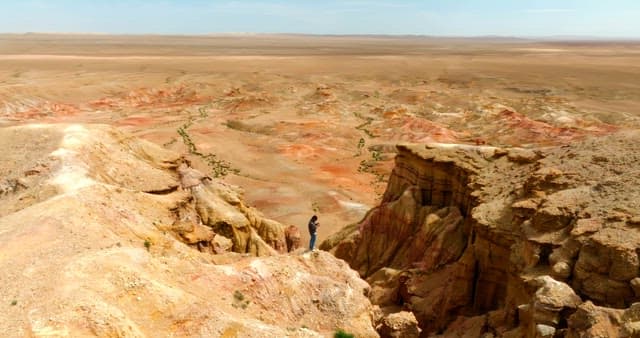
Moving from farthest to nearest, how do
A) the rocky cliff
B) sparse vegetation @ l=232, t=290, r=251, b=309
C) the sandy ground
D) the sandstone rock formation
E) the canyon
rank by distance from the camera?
1. the sandy ground
2. sparse vegetation @ l=232, t=290, r=251, b=309
3. the rocky cliff
4. the canyon
5. the sandstone rock formation

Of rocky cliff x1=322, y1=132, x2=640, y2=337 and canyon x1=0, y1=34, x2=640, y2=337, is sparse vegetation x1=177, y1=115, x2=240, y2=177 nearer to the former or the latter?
canyon x1=0, y1=34, x2=640, y2=337

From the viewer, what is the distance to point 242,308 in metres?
15.0

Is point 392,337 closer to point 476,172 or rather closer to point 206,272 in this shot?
point 206,272

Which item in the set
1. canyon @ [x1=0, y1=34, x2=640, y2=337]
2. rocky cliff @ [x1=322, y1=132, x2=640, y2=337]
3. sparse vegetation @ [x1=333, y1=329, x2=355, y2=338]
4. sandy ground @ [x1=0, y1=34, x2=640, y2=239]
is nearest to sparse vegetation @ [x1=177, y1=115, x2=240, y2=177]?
sandy ground @ [x1=0, y1=34, x2=640, y2=239]

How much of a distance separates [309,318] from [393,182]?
13.2m

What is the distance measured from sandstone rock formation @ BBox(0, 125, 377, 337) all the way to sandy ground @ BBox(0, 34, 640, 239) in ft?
50.5

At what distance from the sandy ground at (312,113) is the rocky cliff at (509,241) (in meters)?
12.0

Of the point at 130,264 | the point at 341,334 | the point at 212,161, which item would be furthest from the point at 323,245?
the point at 212,161

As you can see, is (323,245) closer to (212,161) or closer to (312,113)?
(212,161)

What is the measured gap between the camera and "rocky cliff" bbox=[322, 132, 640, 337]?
13.9m

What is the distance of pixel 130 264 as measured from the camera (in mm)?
14281

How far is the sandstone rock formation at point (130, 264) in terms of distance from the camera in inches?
495

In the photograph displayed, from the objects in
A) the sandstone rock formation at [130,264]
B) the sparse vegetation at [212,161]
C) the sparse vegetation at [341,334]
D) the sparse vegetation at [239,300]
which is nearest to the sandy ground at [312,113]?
the sparse vegetation at [212,161]

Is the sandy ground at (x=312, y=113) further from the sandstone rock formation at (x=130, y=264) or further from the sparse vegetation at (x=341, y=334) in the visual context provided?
the sparse vegetation at (x=341, y=334)
